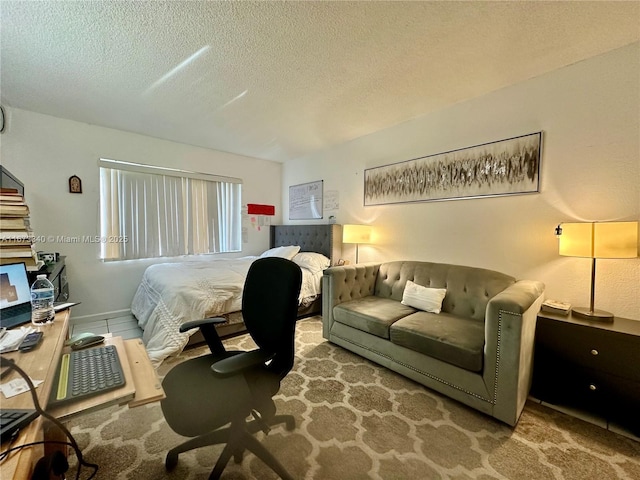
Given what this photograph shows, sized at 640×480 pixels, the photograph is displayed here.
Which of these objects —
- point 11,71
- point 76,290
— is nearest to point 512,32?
point 11,71

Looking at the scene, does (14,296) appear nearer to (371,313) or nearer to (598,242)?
(371,313)

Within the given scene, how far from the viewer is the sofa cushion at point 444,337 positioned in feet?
5.96

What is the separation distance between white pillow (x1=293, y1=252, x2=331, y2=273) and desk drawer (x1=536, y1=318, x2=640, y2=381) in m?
2.38

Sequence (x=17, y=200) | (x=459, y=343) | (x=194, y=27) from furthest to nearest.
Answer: (x=459, y=343), (x=194, y=27), (x=17, y=200)

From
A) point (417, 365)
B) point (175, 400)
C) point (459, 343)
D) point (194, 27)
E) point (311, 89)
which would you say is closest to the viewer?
point (175, 400)

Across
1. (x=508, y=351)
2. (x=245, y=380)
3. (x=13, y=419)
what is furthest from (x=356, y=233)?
(x=13, y=419)

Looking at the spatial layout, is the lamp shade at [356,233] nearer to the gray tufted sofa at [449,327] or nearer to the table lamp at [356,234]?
the table lamp at [356,234]

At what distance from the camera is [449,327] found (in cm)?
209

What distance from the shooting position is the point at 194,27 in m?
1.73

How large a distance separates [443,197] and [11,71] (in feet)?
13.2

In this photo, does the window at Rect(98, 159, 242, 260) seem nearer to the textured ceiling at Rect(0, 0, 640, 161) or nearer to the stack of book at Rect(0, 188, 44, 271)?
the textured ceiling at Rect(0, 0, 640, 161)

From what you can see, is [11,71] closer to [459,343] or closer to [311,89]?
[311,89]

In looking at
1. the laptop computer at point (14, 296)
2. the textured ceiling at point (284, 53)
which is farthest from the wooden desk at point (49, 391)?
the textured ceiling at point (284, 53)

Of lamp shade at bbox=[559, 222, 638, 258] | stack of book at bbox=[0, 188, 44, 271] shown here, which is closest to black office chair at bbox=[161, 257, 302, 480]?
stack of book at bbox=[0, 188, 44, 271]
